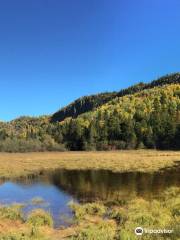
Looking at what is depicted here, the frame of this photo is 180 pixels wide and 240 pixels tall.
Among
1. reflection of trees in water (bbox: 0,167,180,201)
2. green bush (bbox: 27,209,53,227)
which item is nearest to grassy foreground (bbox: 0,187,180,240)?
green bush (bbox: 27,209,53,227)

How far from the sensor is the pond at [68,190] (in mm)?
26447

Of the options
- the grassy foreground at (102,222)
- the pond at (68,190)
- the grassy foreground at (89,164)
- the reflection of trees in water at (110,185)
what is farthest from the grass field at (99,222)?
the grassy foreground at (89,164)

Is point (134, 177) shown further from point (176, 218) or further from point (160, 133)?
point (160, 133)

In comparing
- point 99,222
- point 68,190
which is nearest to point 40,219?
point 99,222

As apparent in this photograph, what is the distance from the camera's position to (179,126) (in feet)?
402

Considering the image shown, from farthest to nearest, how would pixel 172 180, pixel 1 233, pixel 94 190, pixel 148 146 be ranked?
pixel 148 146
pixel 172 180
pixel 94 190
pixel 1 233

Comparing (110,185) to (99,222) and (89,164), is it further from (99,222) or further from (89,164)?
(89,164)

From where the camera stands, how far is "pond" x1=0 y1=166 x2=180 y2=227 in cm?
2645

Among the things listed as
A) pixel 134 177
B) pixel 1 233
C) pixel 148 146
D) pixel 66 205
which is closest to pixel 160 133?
pixel 148 146

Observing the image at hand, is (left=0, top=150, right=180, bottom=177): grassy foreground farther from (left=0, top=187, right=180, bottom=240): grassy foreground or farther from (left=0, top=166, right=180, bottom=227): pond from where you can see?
(left=0, top=187, right=180, bottom=240): grassy foreground

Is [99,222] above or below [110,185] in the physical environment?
below

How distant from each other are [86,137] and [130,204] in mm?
104663

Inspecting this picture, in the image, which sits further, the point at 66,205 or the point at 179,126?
the point at 179,126

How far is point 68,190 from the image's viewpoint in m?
33.4
